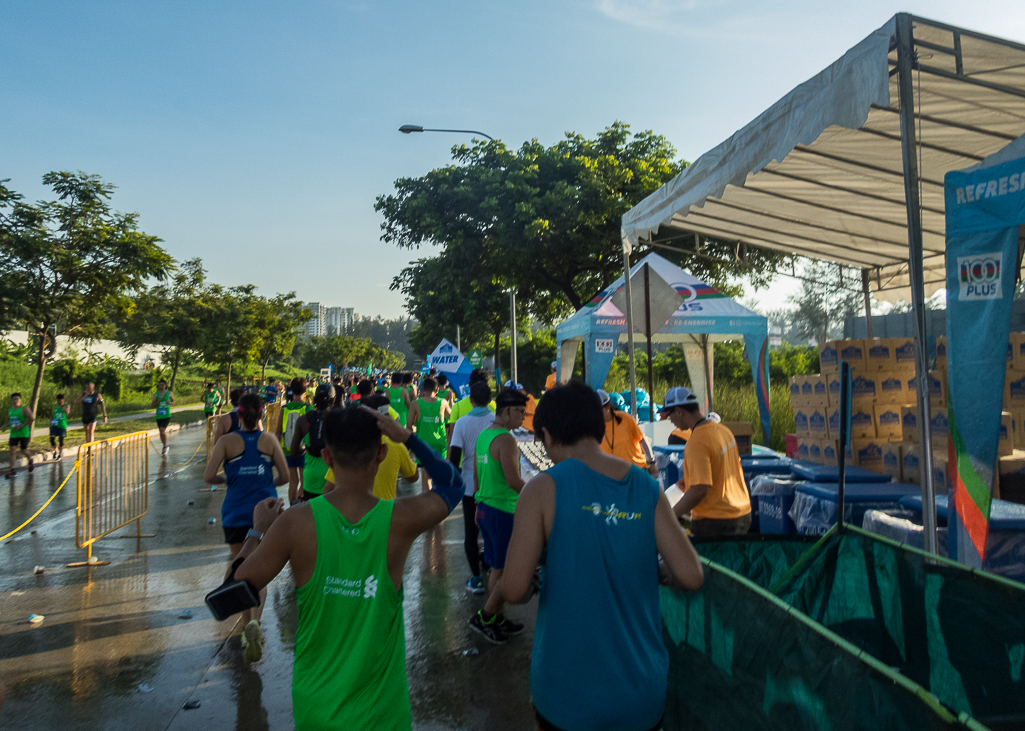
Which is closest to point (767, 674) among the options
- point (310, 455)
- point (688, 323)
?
point (310, 455)

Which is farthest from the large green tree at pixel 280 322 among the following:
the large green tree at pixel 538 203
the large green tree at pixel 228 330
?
the large green tree at pixel 538 203

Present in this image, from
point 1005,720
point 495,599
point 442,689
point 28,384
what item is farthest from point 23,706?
point 28,384

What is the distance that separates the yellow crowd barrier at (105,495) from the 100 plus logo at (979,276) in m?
8.31

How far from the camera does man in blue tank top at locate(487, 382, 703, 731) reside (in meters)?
2.19

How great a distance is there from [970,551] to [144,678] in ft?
16.3

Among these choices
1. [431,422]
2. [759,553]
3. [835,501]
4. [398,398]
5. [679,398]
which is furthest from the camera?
[398,398]

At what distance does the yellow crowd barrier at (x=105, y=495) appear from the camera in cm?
821

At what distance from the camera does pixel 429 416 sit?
383 inches

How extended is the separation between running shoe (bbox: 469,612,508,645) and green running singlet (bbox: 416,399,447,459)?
4263 millimetres

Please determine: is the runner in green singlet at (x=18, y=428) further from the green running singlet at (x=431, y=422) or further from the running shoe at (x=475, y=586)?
the running shoe at (x=475, y=586)

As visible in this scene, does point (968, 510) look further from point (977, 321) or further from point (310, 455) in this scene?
point (310, 455)

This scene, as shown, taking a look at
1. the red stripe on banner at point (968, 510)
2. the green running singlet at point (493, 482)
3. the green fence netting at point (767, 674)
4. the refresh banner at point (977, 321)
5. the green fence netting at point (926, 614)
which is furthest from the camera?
the green running singlet at point (493, 482)

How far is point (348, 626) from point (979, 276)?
3156mm

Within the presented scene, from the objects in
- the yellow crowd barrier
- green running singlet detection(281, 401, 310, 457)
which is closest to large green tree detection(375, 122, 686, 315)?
green running singlet detection(281, 401, 310, 457)
